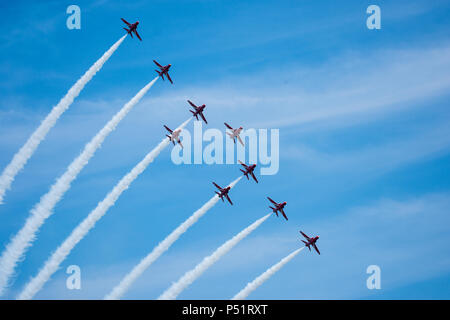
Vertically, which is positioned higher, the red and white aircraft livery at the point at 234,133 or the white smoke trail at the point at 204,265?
the red and white aircraft livery at the point at 234,133

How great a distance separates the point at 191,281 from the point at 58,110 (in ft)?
115

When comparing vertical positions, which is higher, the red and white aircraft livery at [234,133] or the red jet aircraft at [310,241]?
the red and white aircraft livery at [234,133]

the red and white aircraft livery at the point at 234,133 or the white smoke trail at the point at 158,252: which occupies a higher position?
the red and white aircraft livery at the point at 234,133

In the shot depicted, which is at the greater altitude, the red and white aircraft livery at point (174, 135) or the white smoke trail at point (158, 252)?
the red and white aircraft livery at point (174, 135)

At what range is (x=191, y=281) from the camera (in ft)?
348

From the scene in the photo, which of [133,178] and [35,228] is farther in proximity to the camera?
[133,178]

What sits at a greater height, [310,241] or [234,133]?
[234,133]

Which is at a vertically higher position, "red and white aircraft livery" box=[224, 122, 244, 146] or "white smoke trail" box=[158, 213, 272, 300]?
"red and white aircraft livery" box=[224, 122, 244, 146]

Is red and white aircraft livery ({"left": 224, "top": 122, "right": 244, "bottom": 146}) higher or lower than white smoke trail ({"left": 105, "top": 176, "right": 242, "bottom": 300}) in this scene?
higher
